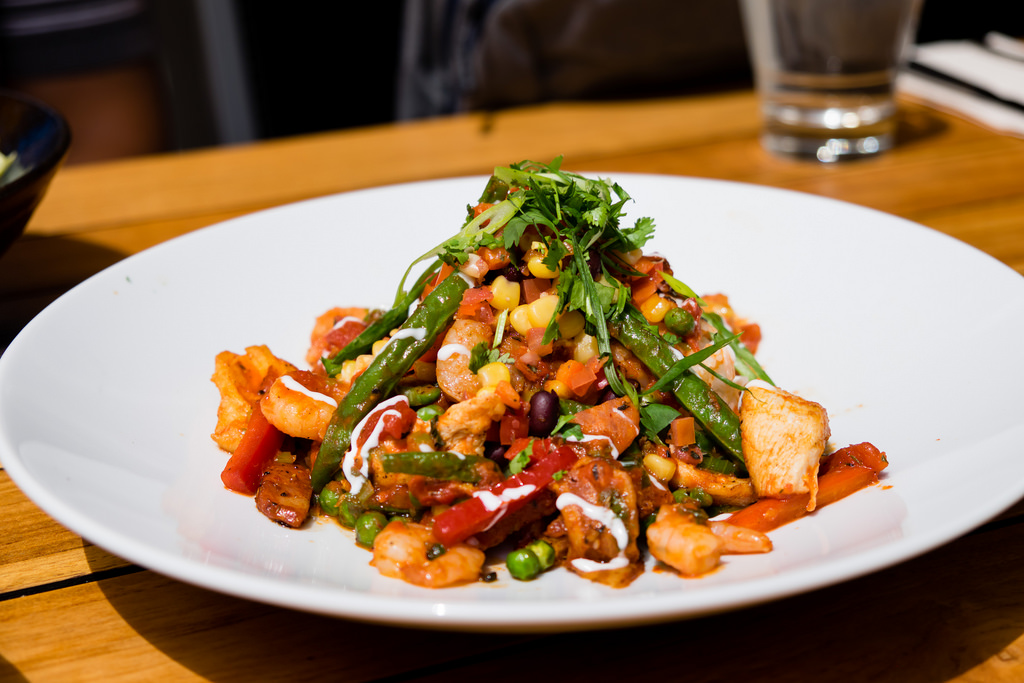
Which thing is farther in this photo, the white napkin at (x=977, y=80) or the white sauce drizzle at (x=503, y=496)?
the white napkin at (x=977, y=80)

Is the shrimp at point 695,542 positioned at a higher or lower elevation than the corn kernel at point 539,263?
lower

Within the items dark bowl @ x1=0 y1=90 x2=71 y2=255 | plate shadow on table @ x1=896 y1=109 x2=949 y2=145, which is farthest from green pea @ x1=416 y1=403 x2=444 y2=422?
plate shadow on table @ x1=896 y1=109 x2=949 y2=145

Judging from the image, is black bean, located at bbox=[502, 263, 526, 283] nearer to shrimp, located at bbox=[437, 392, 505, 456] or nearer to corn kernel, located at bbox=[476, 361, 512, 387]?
corn kernel, located at bbox=[476, 361, 512, 387]

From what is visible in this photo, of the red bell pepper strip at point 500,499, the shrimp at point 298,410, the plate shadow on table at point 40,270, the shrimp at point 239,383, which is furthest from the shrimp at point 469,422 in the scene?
the plate shadow on table at point 40,270

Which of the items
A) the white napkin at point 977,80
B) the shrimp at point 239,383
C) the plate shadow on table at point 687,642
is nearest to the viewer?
the plate shadow on table at point 687,642

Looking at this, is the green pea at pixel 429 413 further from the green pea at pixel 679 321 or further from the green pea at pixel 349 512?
the green pea at pixel 679 321
